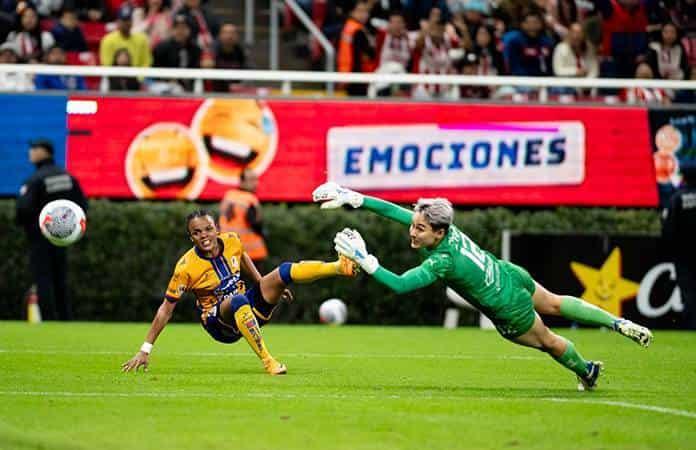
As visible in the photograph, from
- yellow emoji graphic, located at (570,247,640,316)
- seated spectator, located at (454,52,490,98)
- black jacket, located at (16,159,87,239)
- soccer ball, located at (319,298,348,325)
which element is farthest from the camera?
seated spectator, located at (454,52,490,98)

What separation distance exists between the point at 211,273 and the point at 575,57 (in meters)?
12.7

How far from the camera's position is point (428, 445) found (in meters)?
8.17

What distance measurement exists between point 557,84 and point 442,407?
1319 centimetres

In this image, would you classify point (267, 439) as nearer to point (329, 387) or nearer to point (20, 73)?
point (329, 387)

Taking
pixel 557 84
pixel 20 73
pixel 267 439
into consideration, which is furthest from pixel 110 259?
pixel 267 439

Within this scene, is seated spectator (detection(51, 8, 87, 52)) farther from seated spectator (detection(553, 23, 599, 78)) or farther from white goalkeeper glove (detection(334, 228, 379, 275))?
white goalkeeper glove (detection(334, 228, 379, 275))

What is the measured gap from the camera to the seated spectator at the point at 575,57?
Result: 2409 cm

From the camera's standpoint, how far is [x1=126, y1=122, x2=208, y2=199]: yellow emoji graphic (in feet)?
73.5

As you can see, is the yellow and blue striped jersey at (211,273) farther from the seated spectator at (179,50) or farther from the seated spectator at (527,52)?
the seated spectator at (527,52)

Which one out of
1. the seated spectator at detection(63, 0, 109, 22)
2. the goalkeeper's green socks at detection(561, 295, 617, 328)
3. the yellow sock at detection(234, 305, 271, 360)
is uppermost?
the seated spectator at detection(63, 0, 109, 22)

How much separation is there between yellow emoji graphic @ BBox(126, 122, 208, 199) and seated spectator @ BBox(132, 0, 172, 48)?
5.07ft

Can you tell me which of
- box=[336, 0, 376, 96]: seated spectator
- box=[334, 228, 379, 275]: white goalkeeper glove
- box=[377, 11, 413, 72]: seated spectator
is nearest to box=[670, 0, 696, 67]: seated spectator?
box=[377, 11, 413, 72]: seated spectator

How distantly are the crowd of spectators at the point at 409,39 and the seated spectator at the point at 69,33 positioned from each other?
2 cm

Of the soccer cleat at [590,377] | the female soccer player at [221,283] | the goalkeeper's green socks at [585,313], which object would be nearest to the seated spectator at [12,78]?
the female soccer player at [221,283]
